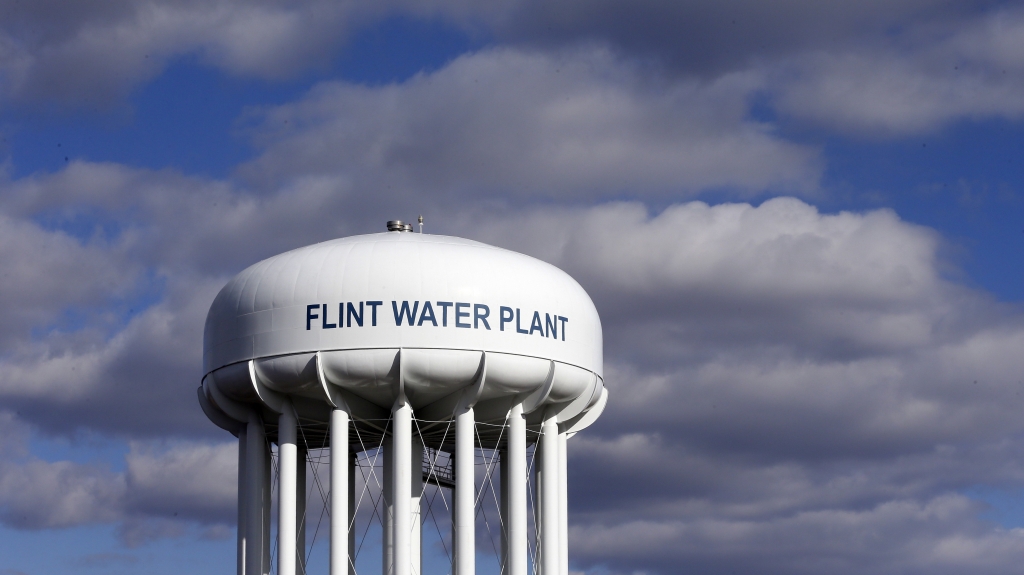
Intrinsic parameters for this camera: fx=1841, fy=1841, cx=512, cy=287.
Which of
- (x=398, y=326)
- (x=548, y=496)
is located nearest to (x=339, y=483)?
(x=398, y=326)

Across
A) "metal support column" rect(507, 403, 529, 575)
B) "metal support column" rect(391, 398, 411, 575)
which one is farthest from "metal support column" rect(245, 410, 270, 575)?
"metal support column" rect(507, 403, 529, 575)

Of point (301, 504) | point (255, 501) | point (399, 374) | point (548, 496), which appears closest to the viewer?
point (399, 374)

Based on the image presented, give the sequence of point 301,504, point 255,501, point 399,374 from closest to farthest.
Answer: point 399,374 → point 255,501 → point 301,504

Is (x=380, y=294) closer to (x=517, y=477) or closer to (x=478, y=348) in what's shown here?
(x=478, y=348)

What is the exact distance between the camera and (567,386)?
43.2 metres

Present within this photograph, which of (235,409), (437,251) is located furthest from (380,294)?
(235,409)

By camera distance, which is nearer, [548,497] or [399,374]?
[399,374]

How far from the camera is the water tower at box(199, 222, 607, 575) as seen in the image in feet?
136

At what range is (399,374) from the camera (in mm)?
41156

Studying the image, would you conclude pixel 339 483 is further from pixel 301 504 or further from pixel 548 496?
pixel 548 496

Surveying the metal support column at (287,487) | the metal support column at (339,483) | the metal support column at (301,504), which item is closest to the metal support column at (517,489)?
the metal support column at (339,483)

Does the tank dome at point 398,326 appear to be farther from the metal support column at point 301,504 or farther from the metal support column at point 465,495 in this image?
the metal support column at point 301,504

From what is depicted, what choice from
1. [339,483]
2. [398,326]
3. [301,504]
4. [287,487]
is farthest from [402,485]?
[301,504]

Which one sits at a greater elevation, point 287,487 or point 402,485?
point 287,487
